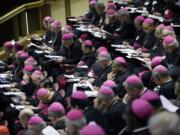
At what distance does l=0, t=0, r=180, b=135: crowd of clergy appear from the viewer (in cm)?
395

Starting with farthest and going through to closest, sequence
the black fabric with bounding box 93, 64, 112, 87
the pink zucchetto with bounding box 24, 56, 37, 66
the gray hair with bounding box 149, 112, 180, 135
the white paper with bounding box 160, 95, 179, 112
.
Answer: the pink zucchetto with bounding box 24, 56, 37, 66, the black fabric with bounding box 93, 64, 112, 87, the white paper with bounding box 160, 95, 179, 112, the gray hair with bounding box 149, 112, 180, 135

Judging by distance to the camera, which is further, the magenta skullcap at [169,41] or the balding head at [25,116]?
the magenta skullcap at [169,41]

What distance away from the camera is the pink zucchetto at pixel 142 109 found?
344 cm

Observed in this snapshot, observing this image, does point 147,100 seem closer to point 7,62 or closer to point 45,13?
point 7,62

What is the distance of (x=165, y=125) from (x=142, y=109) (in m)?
0.97

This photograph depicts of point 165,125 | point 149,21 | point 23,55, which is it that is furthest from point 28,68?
point 165,125

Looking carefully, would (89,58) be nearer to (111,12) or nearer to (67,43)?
(67,43)

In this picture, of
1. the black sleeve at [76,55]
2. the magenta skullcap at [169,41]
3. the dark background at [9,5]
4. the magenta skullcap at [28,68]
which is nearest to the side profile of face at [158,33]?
the magenta skullcap at [169,41]

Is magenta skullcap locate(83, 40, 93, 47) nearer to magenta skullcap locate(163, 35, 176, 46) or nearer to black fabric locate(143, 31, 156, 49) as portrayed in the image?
black fabric locate(143, 31, 156, 49)

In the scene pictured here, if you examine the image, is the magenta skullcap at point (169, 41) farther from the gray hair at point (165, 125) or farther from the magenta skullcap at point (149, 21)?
the gray hair at point (165, 125)

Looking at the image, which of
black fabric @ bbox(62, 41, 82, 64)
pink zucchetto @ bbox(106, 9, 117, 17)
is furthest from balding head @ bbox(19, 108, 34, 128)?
pink zucchetto @ bbox(106, 9, 117, 17)

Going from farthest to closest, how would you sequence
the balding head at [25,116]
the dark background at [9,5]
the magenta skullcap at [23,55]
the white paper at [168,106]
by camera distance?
the dark background at [9,5]
the magenta skullcap at [23,55]
the balding head at [25,116]
the white paper at [168,106]

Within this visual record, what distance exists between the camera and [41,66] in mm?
8414

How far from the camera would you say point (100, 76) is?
7141 millimetres
